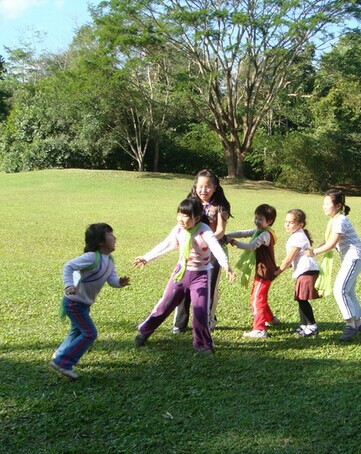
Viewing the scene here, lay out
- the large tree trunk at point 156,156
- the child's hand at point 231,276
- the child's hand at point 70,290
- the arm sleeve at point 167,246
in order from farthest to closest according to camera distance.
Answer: the large tree trunk at point 156,156
the arm sleeve at point 167,246
the child's hand at point 231,276
the child's hand at point 70,290

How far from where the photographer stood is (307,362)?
4605 millimetres

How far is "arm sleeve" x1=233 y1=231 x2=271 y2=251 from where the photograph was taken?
529 centimetres

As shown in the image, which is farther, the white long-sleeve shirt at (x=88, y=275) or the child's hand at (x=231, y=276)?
the child's hand at (x=231, y=276)

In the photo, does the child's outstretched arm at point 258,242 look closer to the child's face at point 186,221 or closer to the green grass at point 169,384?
the child's face at point 186,221

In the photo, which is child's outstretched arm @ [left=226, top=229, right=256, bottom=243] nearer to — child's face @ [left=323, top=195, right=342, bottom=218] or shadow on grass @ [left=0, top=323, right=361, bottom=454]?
child's face @ [left=323, top=195, right=342, bottom=218]

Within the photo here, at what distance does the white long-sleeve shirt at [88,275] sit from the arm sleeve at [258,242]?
146cm

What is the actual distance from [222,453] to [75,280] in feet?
5.70

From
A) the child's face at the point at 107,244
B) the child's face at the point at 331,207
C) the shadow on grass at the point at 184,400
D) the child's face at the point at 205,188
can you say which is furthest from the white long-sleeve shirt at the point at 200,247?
the child's face at the point at 331,207

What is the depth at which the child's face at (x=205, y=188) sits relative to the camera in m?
5.13

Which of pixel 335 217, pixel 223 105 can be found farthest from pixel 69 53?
pixel 335 217

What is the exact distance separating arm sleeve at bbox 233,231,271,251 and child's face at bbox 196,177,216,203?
578 mm

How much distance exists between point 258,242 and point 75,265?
1916mm

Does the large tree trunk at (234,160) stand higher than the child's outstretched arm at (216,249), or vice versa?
the large tree trunk at (234,160)

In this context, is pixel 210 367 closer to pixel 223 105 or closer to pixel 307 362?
pixel 307 362
